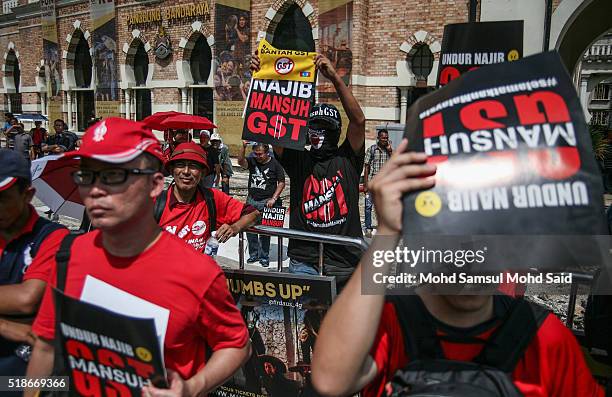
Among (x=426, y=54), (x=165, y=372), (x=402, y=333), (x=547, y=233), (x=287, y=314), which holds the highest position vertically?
(x=426, y=54)

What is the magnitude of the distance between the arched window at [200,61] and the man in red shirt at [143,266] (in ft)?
57.9

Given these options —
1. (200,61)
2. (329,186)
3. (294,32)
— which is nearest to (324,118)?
(329,186)

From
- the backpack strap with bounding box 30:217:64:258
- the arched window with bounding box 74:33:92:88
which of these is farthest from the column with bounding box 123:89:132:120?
the backpack strap with bounding box 30:217:64:258

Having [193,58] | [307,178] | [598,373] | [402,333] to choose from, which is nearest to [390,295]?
[402,333]

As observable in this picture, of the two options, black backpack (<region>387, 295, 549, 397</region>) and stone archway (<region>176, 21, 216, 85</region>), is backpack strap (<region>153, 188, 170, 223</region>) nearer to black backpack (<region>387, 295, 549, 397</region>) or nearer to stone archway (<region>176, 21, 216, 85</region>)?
black backpack (<region>387, 295, 549, 397</region>)

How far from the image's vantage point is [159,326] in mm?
1733

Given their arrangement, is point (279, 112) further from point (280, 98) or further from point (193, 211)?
point (193, 211)

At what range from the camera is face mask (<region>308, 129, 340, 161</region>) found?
4.04 metres

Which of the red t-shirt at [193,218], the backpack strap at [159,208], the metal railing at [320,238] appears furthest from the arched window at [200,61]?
the metal railing at [320,238]

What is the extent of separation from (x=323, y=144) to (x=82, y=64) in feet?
77.4

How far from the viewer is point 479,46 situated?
392cm

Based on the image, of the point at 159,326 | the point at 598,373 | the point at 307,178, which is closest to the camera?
the point at 159,326

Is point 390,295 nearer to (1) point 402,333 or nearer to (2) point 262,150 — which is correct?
(1) point 402,333

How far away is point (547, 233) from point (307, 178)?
2913 mm
